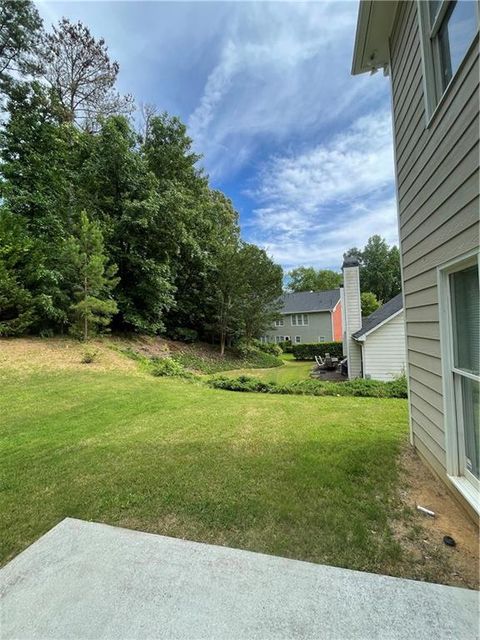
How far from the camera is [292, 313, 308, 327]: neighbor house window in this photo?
92.5 feet

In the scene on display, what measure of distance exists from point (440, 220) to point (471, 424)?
5.23 ft

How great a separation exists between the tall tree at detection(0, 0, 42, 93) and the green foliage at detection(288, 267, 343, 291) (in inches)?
1418

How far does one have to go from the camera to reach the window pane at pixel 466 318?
6.75 feet

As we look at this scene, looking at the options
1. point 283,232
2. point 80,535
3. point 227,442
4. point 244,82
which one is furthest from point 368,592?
→ point 283,232

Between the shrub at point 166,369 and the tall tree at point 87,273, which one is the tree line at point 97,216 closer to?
the tall tree at point 87,273

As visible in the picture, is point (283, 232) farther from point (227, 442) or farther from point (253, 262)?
point (227, 442)

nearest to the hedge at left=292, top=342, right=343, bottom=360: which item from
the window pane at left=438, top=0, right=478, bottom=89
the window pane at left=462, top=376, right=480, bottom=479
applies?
the window pane at left=462, top=376, right=480, bottom=479

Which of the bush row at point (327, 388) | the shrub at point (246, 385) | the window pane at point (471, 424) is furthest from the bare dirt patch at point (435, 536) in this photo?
the shrub at point (246, 385)

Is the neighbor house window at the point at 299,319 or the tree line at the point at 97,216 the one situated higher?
the tree line at the point at 97,216

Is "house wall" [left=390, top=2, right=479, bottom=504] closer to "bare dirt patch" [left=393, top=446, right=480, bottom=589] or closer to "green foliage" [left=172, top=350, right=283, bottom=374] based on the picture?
"bare dirt patch" [left=393, top=446, right=480, bottom=589]

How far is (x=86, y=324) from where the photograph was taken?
35.0 feet

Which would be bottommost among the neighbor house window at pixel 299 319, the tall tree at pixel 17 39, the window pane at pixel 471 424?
the window pane at pixel 471 424

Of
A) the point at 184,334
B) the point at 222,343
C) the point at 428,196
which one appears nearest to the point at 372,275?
the point at 222,343

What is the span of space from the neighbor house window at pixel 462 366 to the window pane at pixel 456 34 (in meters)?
1.47
